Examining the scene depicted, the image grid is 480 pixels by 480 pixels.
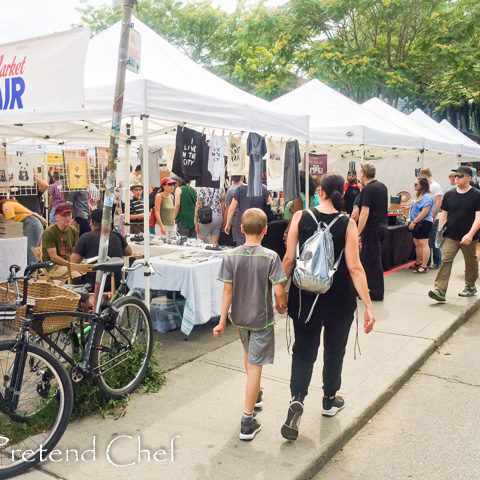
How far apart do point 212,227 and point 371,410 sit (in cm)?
664

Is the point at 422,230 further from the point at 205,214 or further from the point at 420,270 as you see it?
the point at 205,214

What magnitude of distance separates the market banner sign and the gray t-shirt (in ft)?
6.37

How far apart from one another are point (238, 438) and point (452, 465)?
1.42m

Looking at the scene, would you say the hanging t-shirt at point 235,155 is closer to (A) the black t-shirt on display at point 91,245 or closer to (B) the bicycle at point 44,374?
(A) the black t-shirt on display at point 91,245

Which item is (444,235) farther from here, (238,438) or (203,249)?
(238,438)

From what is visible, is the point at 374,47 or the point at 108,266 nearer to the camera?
the point at 108,266

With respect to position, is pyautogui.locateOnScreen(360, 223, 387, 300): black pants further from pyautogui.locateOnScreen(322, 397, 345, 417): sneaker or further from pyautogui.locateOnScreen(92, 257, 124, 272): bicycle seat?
pyautogui.locateOnScreen(92, 257, 124, 272): bicycle seat

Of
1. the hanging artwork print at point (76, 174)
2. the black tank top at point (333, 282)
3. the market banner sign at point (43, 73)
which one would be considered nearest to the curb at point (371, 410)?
the black tank top at point (333, 282)

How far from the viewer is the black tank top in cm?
357

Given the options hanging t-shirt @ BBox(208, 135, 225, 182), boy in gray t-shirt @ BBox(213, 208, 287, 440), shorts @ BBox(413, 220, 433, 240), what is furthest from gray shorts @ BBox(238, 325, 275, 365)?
shorts @ BBox(413, 220, 433, 240)

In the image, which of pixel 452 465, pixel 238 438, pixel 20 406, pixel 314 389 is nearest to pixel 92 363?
pixel 20 406

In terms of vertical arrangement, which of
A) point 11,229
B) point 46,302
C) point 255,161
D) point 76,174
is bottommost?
point 46,302

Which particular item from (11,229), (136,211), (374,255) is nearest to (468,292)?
(374,255)

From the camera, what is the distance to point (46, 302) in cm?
345
